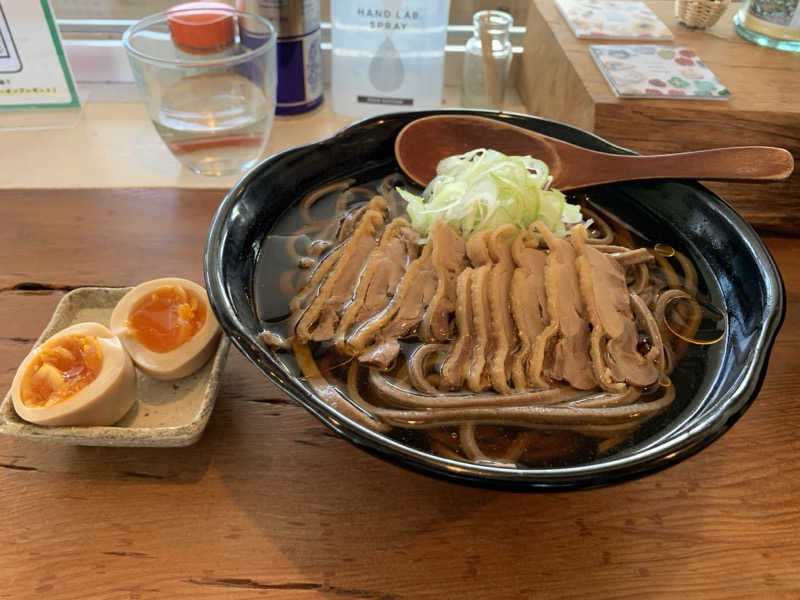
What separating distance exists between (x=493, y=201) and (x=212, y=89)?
90 cm

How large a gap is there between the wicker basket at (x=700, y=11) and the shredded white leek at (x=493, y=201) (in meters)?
0.97

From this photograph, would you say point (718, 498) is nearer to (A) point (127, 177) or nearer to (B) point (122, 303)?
(B) point (122, 303)

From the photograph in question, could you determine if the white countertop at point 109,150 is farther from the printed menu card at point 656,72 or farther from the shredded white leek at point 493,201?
the shredded white leek at point 493,201

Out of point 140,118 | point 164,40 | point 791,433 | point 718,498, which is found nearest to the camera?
point 718,498

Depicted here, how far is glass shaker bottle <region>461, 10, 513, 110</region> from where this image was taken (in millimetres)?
1899

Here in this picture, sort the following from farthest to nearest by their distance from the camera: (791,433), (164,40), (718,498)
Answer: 1. (164,40)
2. (791,433)
3. (718,498)

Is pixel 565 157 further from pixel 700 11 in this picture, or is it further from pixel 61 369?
pixel 61 369

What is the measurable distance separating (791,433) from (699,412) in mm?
331

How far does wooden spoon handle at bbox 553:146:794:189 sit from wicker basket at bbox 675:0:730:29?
766 millimetres

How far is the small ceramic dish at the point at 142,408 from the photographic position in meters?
0.95

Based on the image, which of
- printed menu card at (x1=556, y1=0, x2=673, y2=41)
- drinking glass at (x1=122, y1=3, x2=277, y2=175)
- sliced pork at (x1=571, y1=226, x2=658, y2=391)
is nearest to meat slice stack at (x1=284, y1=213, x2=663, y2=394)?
sliced pork at (x1=571, y1=226, x2=658, y2=391)

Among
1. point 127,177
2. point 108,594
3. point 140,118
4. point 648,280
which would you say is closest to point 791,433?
point 648,280

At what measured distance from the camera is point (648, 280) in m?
1.20

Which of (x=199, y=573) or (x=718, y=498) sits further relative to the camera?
(x=718, y=498)
